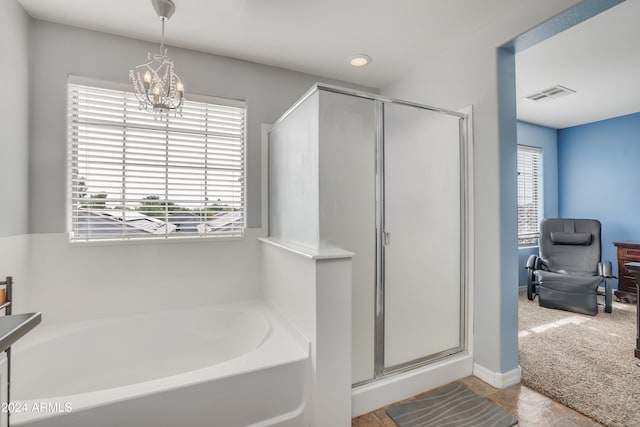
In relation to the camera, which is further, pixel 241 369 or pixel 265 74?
pixel 265 74

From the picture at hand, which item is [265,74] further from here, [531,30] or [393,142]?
[531,30]

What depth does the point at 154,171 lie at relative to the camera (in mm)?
2281

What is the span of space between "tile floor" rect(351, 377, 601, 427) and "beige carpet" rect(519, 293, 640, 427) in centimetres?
7

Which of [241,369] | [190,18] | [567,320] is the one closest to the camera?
[241,369]

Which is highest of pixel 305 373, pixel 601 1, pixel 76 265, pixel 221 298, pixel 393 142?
pixel 601 1

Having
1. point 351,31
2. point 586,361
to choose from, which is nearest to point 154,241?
point 351,31

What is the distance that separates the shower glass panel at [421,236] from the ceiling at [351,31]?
0.61 meters

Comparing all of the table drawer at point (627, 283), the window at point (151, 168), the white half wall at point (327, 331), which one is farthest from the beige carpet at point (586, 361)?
the window at point (151, 168)

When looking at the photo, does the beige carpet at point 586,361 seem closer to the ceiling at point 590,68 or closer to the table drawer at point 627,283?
the table drawer at point 627,283

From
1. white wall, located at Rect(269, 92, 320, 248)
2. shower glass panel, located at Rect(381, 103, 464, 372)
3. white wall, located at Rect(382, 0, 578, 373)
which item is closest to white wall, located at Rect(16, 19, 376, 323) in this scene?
white wall, located at Rect(269, 92, 320, 248)

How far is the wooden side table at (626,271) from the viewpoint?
12.3ft

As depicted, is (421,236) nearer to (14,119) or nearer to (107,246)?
(107,246)

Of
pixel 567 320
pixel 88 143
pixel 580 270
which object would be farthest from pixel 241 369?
pixel 580 270

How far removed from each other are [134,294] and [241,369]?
126cm
